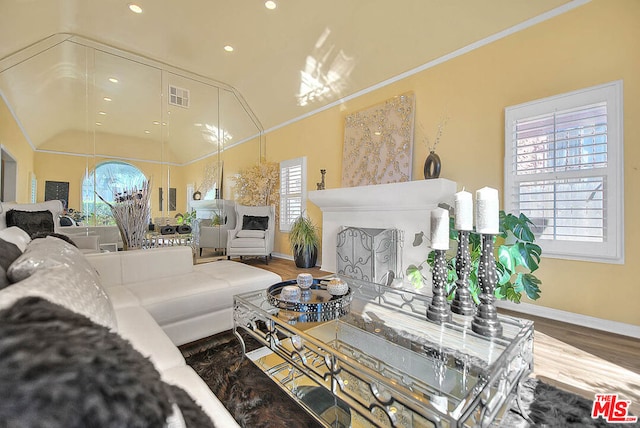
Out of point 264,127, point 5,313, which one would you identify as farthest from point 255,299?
point 264,127

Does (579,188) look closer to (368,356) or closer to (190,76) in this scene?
(368,356)

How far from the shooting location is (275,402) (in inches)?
50.9

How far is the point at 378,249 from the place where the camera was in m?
3.21

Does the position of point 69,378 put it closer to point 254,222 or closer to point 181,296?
point 181,296

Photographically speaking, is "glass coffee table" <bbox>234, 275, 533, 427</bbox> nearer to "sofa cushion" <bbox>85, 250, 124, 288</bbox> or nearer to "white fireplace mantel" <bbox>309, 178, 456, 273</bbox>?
"sofa cushion" <bbox>85, 250, 124, 288</bbox>

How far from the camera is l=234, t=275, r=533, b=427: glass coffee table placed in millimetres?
859

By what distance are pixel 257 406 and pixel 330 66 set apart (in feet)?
12.9

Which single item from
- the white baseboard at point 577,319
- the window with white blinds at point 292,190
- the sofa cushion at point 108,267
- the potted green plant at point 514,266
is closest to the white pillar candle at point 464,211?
the potted green plant at point 514,266

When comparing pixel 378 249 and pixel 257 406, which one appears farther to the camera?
pixel 378 249

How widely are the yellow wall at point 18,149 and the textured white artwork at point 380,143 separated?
4457 mm

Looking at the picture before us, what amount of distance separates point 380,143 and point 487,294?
266 cm

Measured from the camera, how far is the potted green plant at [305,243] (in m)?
4.21

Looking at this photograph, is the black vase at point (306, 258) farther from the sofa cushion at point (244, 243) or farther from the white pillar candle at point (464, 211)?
the white pillar candle at point (464, 211)

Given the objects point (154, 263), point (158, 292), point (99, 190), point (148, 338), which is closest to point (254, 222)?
point (99, 190)
